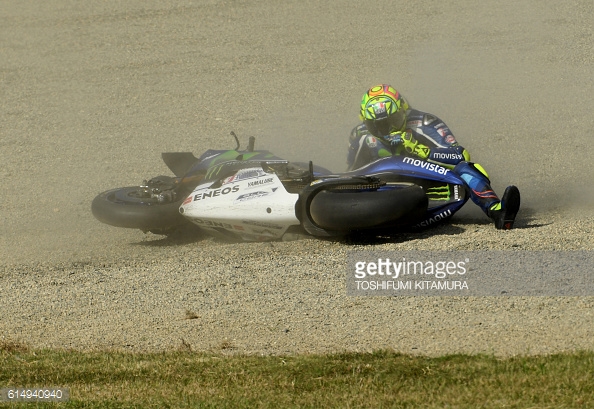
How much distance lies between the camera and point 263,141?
1442 centimetres

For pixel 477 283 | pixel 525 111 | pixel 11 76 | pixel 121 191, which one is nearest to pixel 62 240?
pixel 121 191

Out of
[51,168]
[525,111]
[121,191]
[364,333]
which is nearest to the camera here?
[364,333]

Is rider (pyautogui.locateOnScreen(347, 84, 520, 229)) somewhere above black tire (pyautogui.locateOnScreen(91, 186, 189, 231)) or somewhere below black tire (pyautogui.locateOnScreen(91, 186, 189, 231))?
above

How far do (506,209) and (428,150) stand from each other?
3.63 ft

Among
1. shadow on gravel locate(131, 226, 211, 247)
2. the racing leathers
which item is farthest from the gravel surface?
the racing leathers

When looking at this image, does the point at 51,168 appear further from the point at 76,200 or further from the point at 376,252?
the point at 376,252

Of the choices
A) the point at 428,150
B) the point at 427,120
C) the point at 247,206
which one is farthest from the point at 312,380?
the point at 427,120

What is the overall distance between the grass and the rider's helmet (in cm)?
405

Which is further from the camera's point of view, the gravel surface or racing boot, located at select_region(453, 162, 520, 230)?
racing boot, located at select_region(453, 162, 520, 230)

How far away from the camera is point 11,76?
18.6 meters

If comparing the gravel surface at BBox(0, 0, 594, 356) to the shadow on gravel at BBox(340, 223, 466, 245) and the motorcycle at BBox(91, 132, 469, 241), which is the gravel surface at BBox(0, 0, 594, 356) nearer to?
the shadow on gravel at BBox(340, 223, 466, 245)

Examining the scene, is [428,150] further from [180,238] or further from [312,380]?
[312,380]

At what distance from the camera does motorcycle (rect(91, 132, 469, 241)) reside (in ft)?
29.4

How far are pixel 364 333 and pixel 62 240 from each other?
15.9 ft
